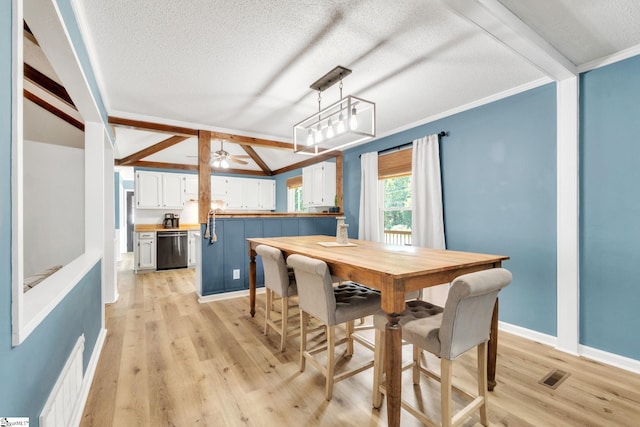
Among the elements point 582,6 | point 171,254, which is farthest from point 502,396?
point 171,254

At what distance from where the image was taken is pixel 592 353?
2295mm

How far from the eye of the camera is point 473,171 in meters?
3.14

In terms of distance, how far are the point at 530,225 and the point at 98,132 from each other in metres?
3.99

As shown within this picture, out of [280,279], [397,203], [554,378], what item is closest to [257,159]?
[397,203]

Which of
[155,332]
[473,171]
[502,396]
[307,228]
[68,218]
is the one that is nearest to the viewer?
[502,396]

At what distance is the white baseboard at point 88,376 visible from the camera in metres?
1.55

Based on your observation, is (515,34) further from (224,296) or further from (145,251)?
(145,251)

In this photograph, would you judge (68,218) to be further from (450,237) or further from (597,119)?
(597,119)

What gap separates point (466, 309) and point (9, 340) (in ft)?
5.56

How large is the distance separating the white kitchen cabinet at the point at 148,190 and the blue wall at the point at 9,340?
5161 mm

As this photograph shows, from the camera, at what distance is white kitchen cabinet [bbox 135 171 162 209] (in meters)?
5.98

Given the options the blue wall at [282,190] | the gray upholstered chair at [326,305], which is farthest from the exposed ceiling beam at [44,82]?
the blue wall at [282,190]

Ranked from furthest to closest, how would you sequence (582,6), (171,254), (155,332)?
1. (171,254)
2. (155,332)
3. (582,6)

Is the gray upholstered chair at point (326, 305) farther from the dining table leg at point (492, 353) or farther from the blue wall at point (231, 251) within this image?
the blue wall at point (231, 251)
